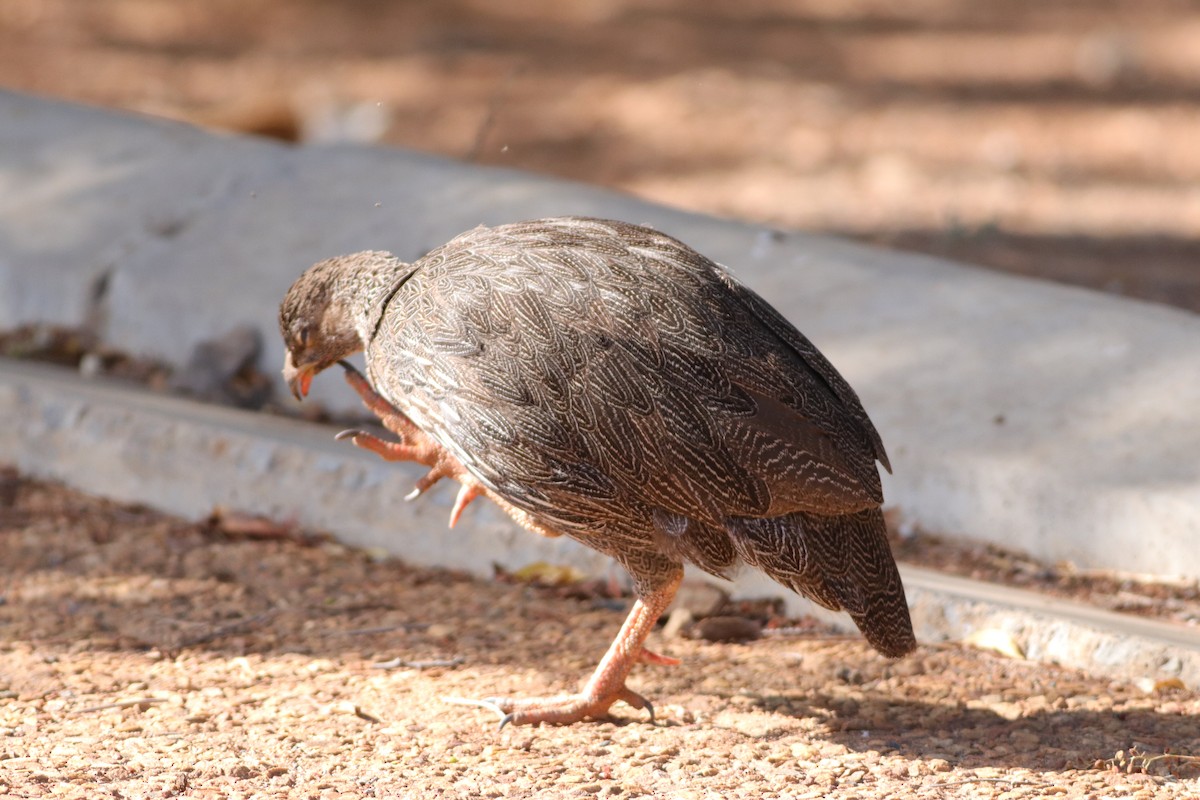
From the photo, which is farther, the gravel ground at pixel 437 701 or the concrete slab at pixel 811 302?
the concrete slab at pixel 811 302

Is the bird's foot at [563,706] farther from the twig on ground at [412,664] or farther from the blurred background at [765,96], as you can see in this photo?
the blurred background at [765,96]

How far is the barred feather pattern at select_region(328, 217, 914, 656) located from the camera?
3453 millimetres

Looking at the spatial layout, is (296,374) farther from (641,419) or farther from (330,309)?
(641,419)

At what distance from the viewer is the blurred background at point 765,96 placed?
29.1 ft

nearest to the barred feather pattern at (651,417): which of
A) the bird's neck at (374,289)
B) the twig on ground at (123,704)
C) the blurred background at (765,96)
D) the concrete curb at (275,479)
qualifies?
the bird's neck at (374,289)

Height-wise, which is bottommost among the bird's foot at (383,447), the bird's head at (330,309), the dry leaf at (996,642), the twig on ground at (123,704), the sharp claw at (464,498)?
the twig on ground at (123,704)

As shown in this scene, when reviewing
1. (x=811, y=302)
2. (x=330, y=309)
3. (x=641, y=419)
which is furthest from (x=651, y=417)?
(x=811, y=302)

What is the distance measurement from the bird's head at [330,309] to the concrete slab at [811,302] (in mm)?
1482

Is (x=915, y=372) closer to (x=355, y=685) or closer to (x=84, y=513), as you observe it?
(x=355, y=685)

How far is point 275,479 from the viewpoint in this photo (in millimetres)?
5070

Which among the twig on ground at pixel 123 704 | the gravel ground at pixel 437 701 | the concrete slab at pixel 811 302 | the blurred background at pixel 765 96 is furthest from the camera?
the blurred background at pixel 765 96

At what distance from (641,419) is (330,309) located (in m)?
1.10

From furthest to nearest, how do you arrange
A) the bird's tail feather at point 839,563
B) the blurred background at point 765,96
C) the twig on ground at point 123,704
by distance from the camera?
1. the blurred background at point 765,96
2. the twig on ground at point 123,704
3. the bird's tail feather at point 839,563

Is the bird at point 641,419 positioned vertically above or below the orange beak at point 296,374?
above
